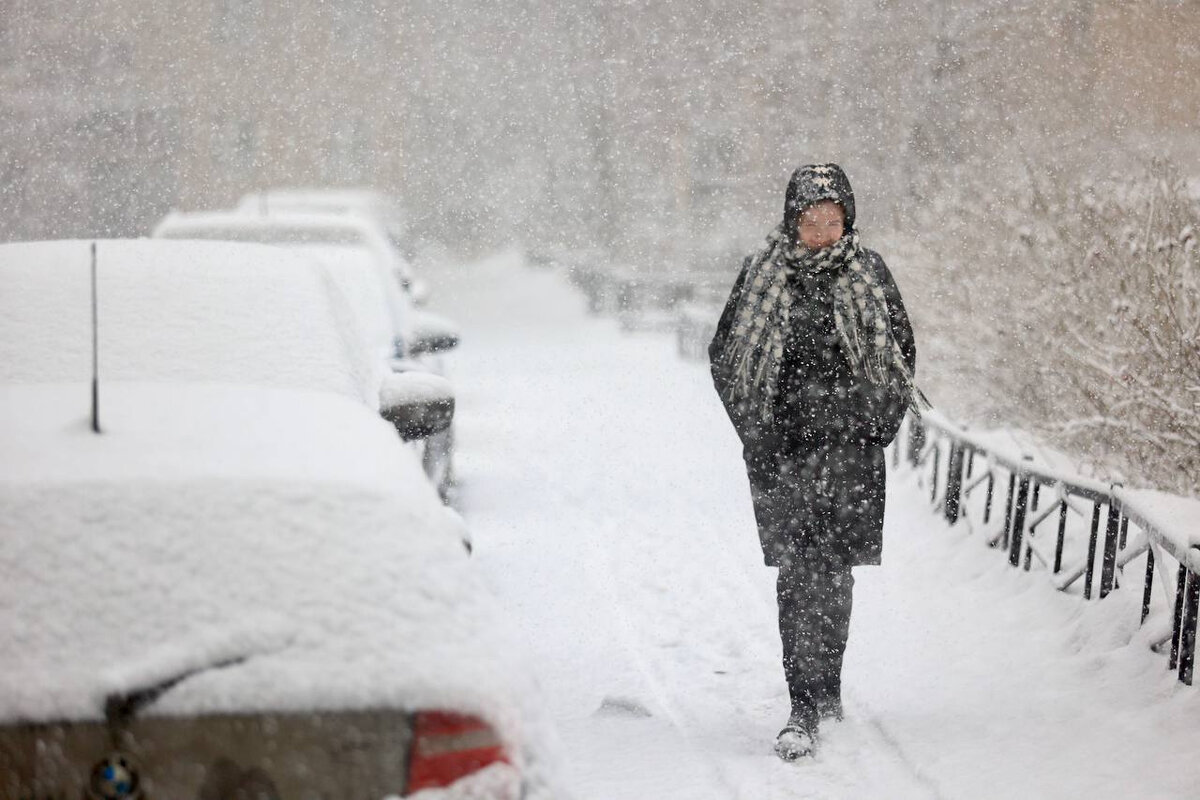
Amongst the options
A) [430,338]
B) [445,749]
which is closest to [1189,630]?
[445,749]

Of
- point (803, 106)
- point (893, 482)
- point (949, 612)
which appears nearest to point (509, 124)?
point (803, 106)

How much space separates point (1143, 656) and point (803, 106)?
2611 centimetres

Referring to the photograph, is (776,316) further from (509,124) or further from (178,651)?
(509,124)

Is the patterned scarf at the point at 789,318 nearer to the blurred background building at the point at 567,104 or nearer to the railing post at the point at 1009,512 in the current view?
the railing post at the point at 1009,512

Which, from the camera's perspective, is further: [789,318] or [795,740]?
[789,318]

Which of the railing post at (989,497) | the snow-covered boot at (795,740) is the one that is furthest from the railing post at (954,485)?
the snow-covered boot at (795,740)

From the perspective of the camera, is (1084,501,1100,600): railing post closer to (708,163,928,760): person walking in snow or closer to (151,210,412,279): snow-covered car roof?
(708,163,928,760): person walking in snow

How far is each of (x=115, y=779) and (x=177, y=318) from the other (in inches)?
93.0

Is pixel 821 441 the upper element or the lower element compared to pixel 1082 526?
upper

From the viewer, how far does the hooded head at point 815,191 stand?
5059 mm

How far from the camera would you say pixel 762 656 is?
6.43 meters

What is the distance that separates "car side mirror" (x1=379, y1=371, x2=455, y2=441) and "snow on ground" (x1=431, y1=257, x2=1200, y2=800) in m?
1.14

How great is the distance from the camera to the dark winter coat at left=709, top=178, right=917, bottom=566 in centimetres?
516

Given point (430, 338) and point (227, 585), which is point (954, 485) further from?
point (227, 585)
